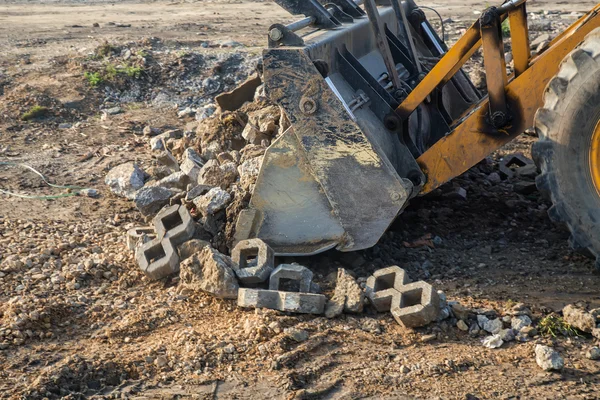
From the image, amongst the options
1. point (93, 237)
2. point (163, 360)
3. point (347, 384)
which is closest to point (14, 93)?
point (93, 237)

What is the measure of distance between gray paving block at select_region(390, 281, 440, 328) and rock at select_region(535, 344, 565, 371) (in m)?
0.54

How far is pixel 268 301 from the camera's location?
4.00 meters

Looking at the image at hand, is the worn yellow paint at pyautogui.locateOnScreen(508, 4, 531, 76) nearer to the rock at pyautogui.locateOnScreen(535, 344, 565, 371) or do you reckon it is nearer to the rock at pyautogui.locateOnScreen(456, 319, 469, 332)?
the rock at pyautogui.locateOnScreen(456, 319, 469, 332)

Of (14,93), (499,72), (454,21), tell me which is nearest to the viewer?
(499,72)

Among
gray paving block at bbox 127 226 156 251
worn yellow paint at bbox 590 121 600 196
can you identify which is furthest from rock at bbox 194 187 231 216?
worn yellow paint at bbox 590 121 600 196

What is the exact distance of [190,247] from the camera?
4.45 m

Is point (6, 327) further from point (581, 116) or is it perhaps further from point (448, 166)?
point (581, 116)

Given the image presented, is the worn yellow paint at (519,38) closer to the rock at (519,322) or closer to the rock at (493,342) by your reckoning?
the rock at (519,322)

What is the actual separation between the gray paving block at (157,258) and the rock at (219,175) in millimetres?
652

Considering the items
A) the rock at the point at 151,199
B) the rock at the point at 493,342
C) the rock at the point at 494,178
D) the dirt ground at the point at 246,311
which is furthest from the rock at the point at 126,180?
the rock at the point at 493,342

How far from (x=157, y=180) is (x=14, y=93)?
128 inches

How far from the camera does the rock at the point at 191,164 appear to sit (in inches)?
211

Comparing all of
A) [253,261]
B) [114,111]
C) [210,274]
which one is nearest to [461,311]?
[253,261]

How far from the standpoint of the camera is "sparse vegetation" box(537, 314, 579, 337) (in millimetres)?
3719
